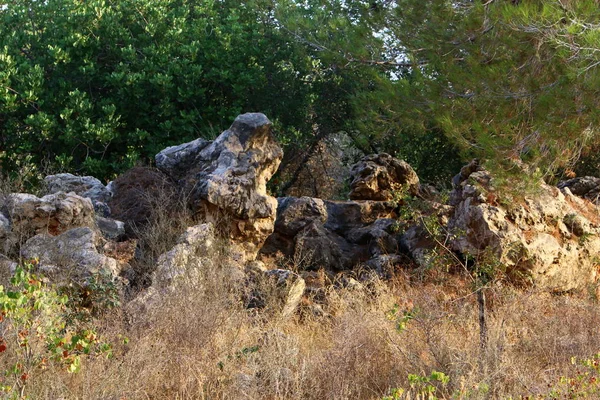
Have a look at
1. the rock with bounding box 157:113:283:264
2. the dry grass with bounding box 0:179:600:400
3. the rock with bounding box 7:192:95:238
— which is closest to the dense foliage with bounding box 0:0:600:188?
the rock with bounding box 157:113:283:264

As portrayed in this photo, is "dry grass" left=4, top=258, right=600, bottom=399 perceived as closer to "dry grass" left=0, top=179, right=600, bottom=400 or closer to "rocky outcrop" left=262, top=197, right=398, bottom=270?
"dry grass" left=0, top=179, right=600, bottom=400

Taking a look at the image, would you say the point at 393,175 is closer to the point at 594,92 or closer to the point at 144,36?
the point at 594,92

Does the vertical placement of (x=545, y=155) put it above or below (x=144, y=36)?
above

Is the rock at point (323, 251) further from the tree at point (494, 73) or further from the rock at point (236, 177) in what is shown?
the tree at point (494, 73)

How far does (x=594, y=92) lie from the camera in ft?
23.4

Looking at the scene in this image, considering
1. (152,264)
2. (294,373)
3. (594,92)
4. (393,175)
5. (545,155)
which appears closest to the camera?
(294,373)

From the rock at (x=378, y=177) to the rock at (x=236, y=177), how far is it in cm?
131

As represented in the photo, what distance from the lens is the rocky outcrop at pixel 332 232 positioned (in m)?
10.1

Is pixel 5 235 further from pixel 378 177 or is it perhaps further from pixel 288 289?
pixel 378 177

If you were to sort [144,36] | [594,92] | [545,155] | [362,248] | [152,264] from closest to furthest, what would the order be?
[594,92] → [545,155] → [152,264] → [362,248] → [144,36]

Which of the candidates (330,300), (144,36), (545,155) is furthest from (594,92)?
(144,36)

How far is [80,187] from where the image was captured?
11.0 meters

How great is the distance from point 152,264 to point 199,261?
0.92 metres

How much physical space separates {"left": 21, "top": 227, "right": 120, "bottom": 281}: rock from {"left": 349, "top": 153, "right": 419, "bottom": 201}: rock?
4297 mm
